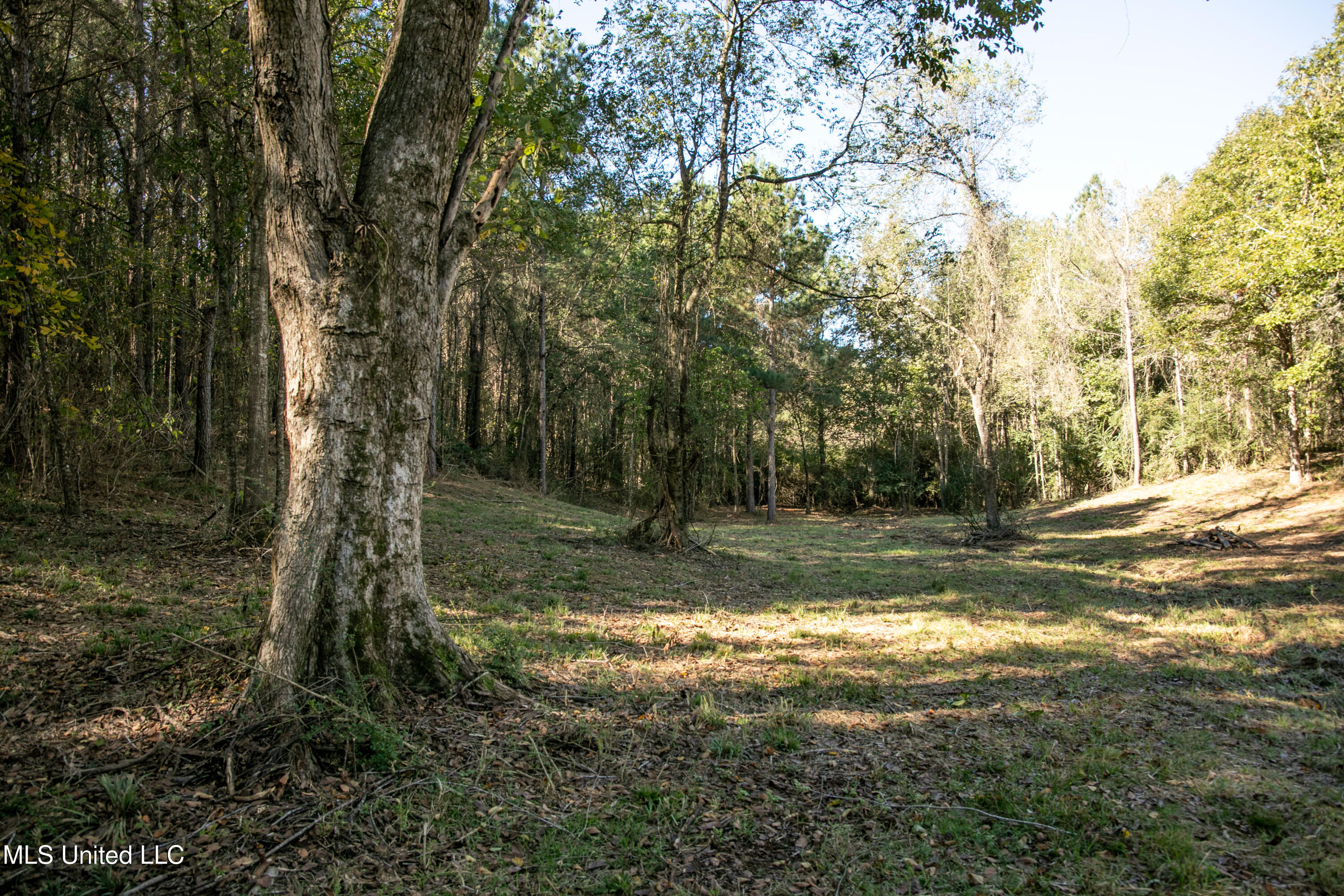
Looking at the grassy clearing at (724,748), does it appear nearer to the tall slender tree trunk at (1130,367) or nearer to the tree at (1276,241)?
the tree at (1276,241)

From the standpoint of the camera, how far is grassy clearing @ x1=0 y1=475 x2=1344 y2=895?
9.38 feet

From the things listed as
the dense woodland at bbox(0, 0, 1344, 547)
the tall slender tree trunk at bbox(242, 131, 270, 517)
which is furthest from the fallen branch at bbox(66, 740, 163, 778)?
the tall slender tree trunk at bbox(242, 131, 270, 517)

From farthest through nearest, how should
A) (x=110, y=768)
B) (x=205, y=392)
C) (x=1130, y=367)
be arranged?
1. (x=1130, y=367)
2. (x=205, y=392)
3. (x=110, y=768)

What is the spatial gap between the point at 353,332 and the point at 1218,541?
16538 millimetres

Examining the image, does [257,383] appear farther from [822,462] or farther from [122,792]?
[822,462]

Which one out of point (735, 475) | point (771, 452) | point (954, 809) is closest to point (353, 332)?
point (954, 809)

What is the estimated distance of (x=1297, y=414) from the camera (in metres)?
17.6

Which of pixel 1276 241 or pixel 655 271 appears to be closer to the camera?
pixel 1276 241

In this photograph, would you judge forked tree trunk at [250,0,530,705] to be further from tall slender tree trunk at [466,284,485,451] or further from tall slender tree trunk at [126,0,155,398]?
tall slender tree trunk at [466,284,485,451]

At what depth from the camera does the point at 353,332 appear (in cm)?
385

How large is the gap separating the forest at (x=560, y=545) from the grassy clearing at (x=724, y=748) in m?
0.03

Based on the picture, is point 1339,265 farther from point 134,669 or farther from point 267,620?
point 134,669

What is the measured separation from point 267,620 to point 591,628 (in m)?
3.42

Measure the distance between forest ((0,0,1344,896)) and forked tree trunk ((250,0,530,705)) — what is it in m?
0.02
